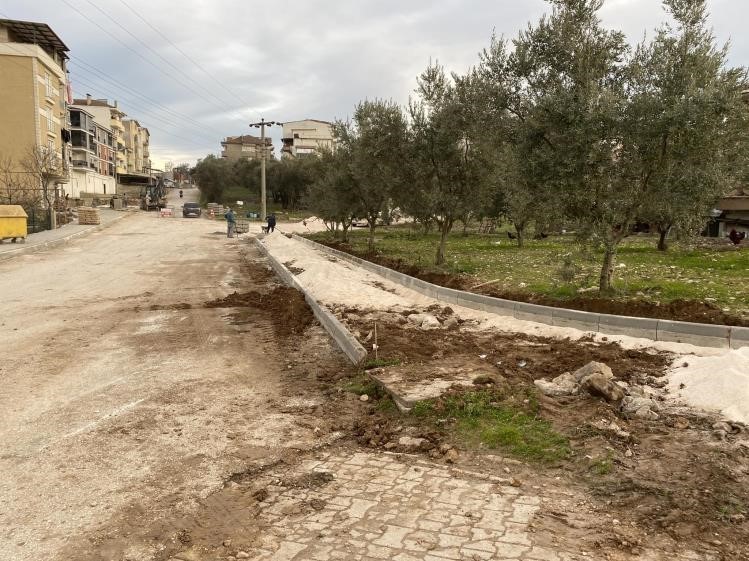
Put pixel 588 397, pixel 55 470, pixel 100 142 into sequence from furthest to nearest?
pixel 100 142, pixel 588 397, pixel 55 470

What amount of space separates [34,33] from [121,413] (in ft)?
208

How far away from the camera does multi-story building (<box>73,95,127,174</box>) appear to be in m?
100

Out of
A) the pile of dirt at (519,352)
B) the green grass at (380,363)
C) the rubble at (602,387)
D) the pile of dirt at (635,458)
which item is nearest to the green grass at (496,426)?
the pile of dirt at (635,458)

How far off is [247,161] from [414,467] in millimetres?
81730

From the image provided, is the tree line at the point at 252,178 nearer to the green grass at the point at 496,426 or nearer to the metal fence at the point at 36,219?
the metal fence at the point at 36,219

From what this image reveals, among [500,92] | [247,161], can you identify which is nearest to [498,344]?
[500,92]

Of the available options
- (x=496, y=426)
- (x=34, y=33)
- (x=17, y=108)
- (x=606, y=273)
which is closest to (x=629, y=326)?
(x=606, y=273)

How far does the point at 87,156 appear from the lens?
256ft

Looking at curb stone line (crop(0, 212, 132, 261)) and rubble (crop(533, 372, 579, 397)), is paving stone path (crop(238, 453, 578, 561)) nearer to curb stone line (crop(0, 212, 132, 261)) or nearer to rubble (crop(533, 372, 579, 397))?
rubble (crop(533, 372, 579, 397))

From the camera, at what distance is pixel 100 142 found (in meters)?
89.5

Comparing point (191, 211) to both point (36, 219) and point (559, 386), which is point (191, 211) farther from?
point (559, 386)

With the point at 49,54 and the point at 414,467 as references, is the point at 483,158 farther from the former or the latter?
the point at 49,54

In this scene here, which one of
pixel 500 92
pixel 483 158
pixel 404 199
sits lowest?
pixel 404 199

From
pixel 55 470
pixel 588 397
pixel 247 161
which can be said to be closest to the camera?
pixel 55 470
